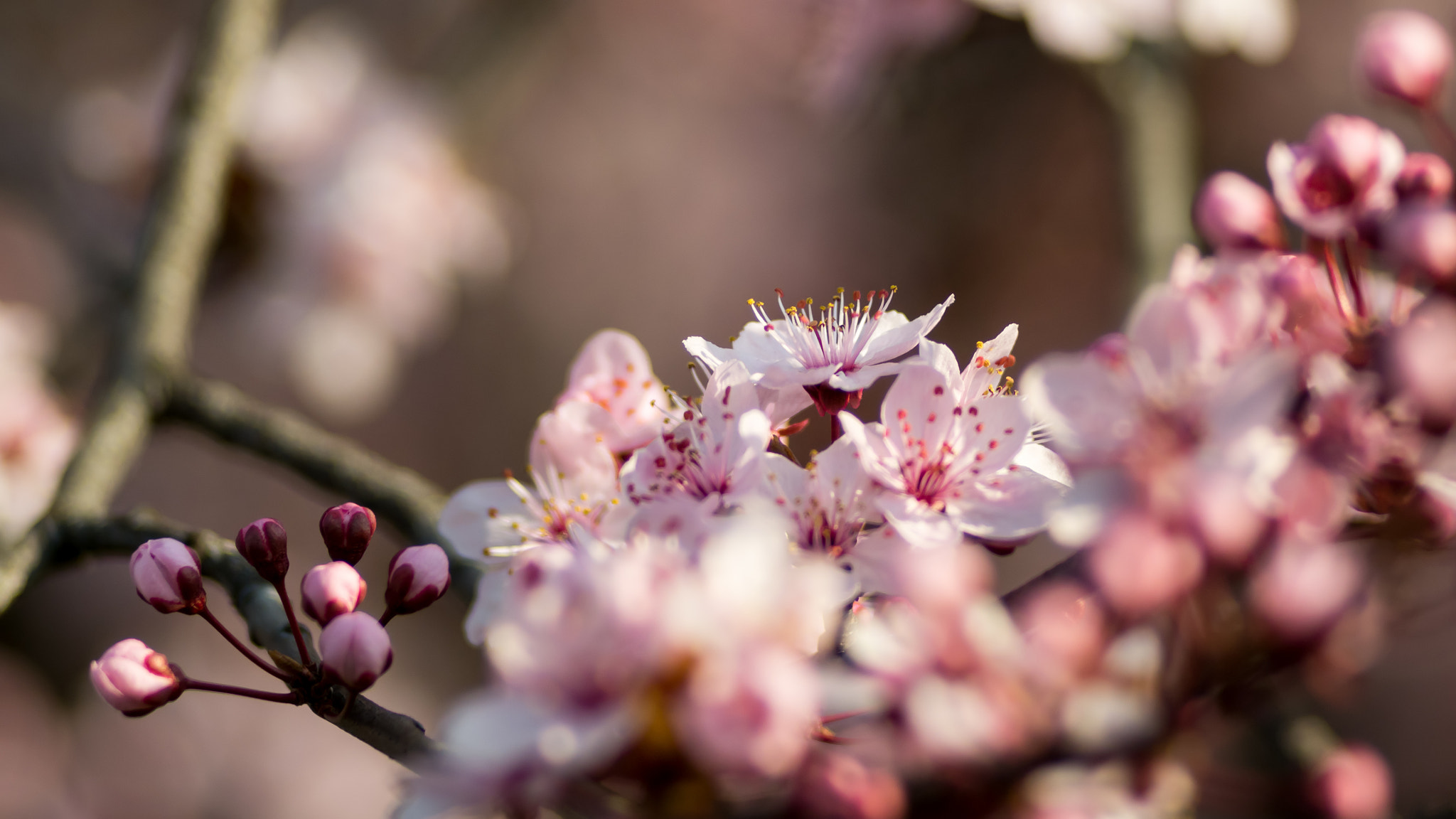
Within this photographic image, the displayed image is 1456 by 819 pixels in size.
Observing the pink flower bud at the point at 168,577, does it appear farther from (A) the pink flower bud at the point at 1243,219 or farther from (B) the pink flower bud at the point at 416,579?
(A) the pink flower bud at the point at 1243,219

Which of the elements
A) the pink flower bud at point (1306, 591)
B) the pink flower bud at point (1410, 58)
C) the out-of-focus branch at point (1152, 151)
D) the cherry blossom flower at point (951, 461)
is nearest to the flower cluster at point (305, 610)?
the cherry blossom flower at point (951, 461)

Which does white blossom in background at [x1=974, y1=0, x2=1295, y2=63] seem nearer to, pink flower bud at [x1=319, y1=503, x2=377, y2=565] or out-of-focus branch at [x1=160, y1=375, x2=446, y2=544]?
out-of-focus branch at [x1=160, y1=375, x2=446, y2=544]

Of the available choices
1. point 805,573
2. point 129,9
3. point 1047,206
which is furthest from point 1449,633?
point 129,9

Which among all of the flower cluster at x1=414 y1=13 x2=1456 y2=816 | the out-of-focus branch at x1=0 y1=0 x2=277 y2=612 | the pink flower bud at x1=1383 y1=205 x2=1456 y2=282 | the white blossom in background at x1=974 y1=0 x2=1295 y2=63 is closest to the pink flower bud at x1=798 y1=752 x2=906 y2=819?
the flower cluster at x1=414 y1=13 x2=1456 y2=816

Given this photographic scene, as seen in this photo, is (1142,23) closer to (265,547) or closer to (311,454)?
(311,454)

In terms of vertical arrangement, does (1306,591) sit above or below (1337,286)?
below

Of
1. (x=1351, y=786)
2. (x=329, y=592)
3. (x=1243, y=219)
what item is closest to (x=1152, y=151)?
(x=1243, y=219)
